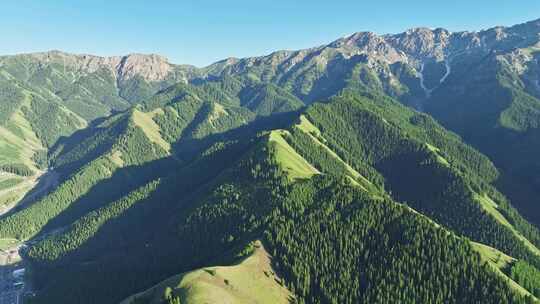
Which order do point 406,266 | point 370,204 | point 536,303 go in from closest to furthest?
point 536,303 < point 406,266 < point 370,204

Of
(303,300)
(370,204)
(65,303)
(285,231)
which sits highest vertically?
(370,204)

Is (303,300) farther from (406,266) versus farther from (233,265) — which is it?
(406,266)

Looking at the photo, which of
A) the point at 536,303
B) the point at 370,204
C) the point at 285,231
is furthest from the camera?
the point at 370,204

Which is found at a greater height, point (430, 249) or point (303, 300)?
point (430, 249)

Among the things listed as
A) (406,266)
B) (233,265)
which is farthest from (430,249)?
(233,265)

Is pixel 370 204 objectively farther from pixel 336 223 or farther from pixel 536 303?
pixel 536 303

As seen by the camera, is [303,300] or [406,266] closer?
[303,300]

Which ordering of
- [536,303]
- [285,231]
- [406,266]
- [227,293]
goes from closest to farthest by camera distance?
[227,293] < [536,303] < [406,266] < [285,231]

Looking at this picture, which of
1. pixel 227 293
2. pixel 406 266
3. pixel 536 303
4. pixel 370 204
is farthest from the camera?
pixel 370 204

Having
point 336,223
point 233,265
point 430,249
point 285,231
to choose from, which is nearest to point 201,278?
point 233,265
